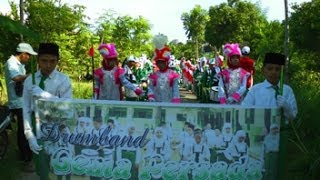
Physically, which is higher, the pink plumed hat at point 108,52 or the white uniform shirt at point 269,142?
the pink plumed hat at point 108,52

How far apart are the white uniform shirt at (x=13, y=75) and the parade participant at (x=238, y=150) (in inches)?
155

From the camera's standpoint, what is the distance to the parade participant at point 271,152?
4129mm

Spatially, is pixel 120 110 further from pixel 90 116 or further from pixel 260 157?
pixel 260 157

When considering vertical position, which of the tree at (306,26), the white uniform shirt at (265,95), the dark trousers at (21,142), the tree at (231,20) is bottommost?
the dark trousers at (21,142)

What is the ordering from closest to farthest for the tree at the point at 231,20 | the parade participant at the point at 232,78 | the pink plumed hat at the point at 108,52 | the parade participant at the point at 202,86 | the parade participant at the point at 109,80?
1. the parade participant at the point at 232,78
2. the parade participant at the point at 109,80
3. the pink plumed hat at the point at 108,52
4. the parade participant at the point at 202,86
5. the tree at the point at 231,20

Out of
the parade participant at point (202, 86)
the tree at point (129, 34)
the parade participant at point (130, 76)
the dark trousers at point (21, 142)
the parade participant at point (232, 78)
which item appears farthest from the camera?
the tree at point (129, 34)

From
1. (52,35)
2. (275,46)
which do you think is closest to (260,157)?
(52,35)

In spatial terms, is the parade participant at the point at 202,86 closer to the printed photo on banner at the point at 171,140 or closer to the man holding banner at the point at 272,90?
the man holding banner at the point at 272,90

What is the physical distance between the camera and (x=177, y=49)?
7819 cm

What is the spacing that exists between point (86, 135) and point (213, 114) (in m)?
1.06

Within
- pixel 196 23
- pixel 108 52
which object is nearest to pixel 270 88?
pixel 108 52

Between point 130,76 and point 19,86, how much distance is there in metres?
7.17

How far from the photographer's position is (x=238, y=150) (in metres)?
4.14

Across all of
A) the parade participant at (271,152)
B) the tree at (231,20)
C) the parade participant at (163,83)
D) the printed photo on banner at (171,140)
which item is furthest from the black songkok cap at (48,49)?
the tree at (231,20)
